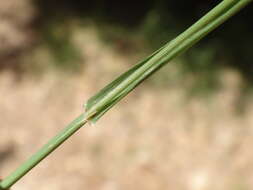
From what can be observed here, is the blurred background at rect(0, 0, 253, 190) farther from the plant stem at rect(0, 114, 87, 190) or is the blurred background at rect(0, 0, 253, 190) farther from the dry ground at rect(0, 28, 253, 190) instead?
the plant stem at rect(0, 114, 87, 190)

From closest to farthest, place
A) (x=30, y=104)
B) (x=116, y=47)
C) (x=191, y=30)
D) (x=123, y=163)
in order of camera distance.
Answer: (x=191, y=30) < (x=123, y=163) < (x=30, y=104) < (x=116, y=47)

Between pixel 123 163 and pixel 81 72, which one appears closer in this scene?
pixel 123 163

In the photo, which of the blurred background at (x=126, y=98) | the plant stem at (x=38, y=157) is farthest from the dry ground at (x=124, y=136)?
the plant stem at (x=38, y=157)

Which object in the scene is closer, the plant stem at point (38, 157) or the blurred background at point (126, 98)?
the plant stem at point (38, 157)

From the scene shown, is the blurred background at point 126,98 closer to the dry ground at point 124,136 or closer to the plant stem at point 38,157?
A: the dry ground at point 124,136

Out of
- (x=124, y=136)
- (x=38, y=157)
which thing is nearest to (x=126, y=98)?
(x=124, y=136)

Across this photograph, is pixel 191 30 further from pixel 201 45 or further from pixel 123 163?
pixel 201 45

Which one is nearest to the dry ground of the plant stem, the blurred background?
the blurred background

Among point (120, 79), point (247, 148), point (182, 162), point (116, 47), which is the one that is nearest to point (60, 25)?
point (116, 47)
